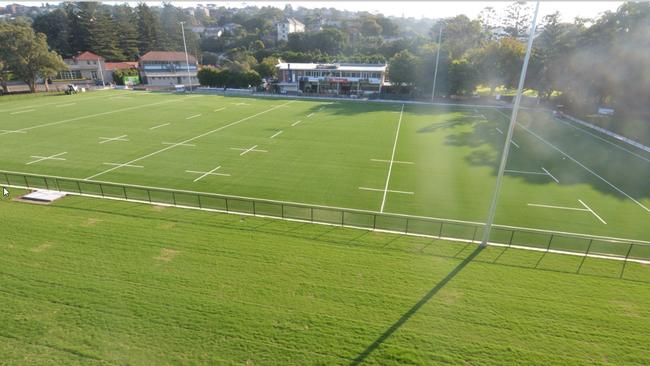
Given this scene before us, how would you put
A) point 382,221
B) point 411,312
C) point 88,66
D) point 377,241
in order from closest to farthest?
point 411,312, point 377,241, point 382,221, point 88,66

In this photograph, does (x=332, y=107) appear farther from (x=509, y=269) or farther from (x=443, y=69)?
(x=509, y=269)

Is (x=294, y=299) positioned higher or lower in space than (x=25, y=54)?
lower

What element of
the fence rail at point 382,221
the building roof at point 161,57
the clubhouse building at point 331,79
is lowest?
the fence rail at point 382,221

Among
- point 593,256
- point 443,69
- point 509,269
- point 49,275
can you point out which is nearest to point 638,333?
point 509,269

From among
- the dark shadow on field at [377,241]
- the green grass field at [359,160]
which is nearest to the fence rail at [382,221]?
the dark shadow on field at [377,241]

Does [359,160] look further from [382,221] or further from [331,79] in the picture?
[331,79]

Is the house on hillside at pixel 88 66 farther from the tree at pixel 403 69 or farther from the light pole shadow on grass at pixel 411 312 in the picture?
the light pole shadow on grass at pixel 411 312

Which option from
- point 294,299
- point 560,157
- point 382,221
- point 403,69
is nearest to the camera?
point 294,299

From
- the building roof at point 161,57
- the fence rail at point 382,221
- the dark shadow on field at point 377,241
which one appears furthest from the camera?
the building roof at point 161,57

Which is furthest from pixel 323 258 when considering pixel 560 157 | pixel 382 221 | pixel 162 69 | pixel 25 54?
pixel 162 69
